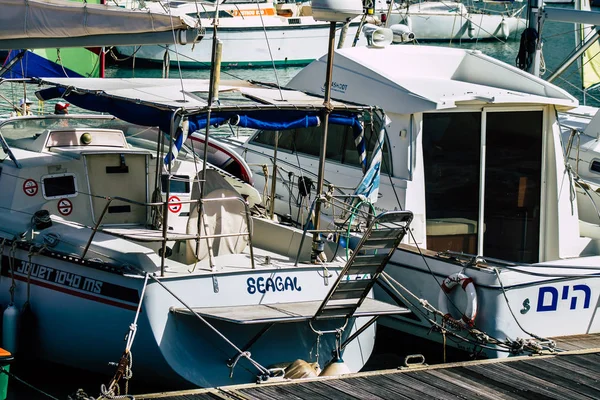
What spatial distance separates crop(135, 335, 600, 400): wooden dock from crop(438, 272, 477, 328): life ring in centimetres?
68

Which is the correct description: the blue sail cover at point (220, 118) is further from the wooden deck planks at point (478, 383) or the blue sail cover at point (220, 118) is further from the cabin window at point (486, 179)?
the wooden deck planks at point (478, 383)

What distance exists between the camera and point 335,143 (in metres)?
13.9

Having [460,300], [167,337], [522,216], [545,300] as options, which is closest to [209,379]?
[167,337]

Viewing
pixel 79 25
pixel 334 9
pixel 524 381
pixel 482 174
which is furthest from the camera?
pixel 482 174

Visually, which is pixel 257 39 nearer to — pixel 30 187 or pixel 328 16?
pixel 30 187

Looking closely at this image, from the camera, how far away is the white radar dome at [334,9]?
10758mm

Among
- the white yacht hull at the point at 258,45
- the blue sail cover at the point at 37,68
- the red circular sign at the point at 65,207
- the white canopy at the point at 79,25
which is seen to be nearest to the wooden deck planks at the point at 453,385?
the red circular sign at the point at 65,207

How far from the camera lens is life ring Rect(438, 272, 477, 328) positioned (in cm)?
1140

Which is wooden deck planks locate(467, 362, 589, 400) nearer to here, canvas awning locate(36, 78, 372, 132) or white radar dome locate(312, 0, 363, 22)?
canvas awning locate(36, 78, 372, 132)

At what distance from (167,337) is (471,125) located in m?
4.50

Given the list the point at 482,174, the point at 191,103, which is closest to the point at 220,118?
the point at 191,103

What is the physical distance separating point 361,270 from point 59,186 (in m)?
3.79

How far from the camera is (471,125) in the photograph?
12.5m

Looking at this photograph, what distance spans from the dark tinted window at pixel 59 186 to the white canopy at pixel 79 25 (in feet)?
5.00
